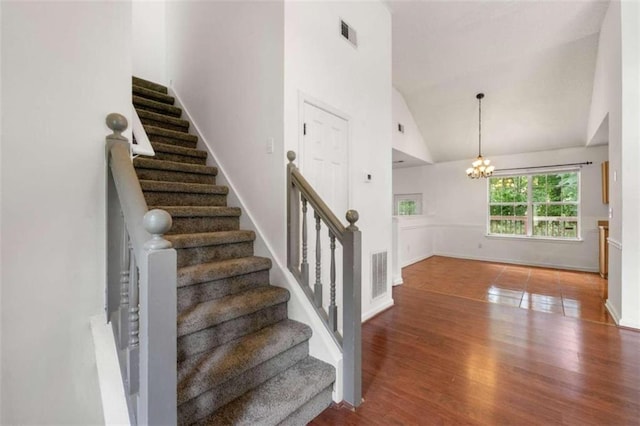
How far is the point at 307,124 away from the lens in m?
2.38

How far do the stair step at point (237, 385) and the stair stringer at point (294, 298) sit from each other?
0.40 ft

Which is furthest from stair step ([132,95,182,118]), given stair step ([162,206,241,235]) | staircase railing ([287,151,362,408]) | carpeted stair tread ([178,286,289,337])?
carpeted stair tread ([178,286,289,337])

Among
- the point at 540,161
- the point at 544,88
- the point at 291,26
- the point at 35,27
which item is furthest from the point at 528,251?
the point at 35,27

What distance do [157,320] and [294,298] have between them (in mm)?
1237

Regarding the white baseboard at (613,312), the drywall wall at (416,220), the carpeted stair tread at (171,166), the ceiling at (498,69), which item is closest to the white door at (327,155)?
the carpeted stair tread at (171,166)

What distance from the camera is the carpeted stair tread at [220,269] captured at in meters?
1.70

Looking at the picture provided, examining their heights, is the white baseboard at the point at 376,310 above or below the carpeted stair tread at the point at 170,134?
below

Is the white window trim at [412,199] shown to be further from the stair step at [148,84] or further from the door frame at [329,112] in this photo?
the stair step at [148,84]

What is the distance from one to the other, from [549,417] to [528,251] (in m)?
5.66

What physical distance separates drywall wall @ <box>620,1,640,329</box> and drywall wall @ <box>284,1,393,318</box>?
7.63 feet

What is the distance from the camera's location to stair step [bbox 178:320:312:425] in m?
1.32

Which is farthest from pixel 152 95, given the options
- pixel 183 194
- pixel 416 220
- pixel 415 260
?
pixel 415 260

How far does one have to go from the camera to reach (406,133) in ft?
19.9

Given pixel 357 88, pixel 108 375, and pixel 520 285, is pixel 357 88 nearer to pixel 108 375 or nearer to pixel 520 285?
pixel 108 375
